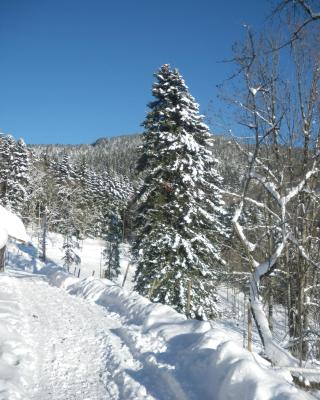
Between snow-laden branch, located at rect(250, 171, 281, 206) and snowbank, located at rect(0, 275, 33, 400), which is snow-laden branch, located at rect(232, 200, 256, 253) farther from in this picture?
snowbank, located at rect(0, 275, 33, 400)

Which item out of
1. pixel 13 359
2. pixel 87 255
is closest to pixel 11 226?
pixel 13 359

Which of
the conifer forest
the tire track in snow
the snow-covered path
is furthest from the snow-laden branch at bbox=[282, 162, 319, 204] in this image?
the tire track in snow

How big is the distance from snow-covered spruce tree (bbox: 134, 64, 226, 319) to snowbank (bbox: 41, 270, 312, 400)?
472 centimetres

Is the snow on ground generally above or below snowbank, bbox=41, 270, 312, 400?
below

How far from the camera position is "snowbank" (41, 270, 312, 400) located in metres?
4.27

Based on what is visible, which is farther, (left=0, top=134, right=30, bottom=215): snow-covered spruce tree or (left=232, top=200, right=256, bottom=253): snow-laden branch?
(left=0, top=134, right=30, bottom=215): snow-covered spruce tree

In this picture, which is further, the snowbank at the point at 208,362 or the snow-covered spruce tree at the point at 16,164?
the snow-covered spruce tree at the point at 16,164

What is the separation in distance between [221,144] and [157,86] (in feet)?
31.9

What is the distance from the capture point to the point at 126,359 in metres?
6.39

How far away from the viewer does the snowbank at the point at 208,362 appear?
427cm

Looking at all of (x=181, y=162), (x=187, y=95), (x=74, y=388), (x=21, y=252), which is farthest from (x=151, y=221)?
(x=21, y=252)

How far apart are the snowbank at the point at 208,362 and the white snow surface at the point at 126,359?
0.01m

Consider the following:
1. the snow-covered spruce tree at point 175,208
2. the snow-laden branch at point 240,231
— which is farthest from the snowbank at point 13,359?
the snow-covered spruce tree at point 175,208

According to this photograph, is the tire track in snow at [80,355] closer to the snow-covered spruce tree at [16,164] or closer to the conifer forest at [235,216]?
the conifer forest at [235,216]
